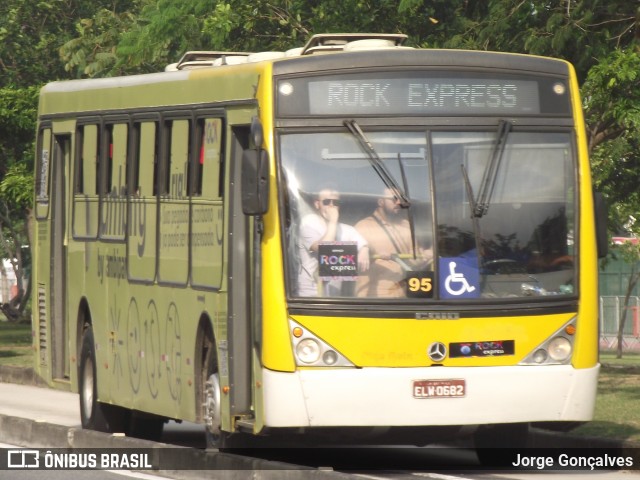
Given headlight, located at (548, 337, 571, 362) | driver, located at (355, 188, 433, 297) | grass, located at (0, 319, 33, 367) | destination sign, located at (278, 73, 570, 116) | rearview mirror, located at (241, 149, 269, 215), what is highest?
destination sign, located at (278, 73, 570, 116)

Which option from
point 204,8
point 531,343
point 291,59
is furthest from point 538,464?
point 204,8

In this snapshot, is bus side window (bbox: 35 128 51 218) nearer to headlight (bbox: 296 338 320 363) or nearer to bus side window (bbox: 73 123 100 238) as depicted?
bus side window (bbox: 73 123 100 238)

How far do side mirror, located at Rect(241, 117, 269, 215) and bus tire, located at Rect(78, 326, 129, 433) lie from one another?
4.79m

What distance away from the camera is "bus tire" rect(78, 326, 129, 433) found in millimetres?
15547

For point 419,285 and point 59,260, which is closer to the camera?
point 419,285

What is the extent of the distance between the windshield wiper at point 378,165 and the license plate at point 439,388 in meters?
1.19

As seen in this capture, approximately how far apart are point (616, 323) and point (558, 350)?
3755cm

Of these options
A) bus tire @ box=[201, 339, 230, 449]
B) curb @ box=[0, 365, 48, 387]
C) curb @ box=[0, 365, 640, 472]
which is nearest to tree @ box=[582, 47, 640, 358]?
curb @ box=[0, 365, 640, 472]

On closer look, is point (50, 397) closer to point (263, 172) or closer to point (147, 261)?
point (147, 261)

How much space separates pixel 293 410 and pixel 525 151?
2.44 meters

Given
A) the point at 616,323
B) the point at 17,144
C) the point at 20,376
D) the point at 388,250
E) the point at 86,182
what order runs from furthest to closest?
the point at 616,323 → the point at 17,144 → the point at 20,376 → the point at 86,182 → the point at 388,250

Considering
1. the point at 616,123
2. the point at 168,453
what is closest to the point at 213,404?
the point at 168,453

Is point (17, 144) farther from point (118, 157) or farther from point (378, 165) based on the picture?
point (378, 165)

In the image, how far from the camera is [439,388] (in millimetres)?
11234
